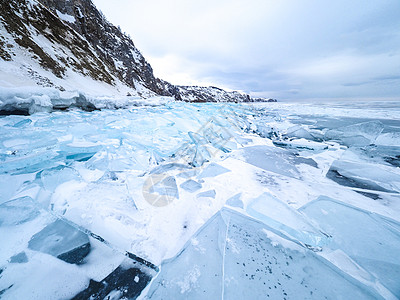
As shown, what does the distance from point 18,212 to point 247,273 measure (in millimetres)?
1512

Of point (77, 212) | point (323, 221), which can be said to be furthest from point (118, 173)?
point (323, 221)

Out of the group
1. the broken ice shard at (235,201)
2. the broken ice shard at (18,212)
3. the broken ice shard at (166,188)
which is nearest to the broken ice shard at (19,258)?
the broken ice shard at (18,212)

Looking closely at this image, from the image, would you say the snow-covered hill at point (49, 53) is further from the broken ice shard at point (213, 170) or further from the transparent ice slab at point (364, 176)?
the transparent ice slab at point (364, 176)

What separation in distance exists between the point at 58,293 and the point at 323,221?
5.49ft

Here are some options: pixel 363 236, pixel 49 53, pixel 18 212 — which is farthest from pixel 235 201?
pixel 49 53

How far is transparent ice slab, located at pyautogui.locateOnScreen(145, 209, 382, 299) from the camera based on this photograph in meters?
0.75

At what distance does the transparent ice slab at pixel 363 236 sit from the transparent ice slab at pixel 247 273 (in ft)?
0.58

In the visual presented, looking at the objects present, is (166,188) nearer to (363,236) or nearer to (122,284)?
(122,284)

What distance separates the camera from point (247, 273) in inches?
32.7

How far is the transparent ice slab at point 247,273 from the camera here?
75cm

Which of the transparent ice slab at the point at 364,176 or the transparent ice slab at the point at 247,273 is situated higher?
the transparent ice slab at the point at 364,176

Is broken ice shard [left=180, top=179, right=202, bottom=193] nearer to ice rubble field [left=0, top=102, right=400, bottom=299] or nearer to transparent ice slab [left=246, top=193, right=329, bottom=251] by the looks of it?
ice rubble field [left=0, top=102, right=400, bottom=299]

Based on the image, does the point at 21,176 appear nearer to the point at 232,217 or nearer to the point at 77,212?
the point at 77,212

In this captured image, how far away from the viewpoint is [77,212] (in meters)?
1.08
